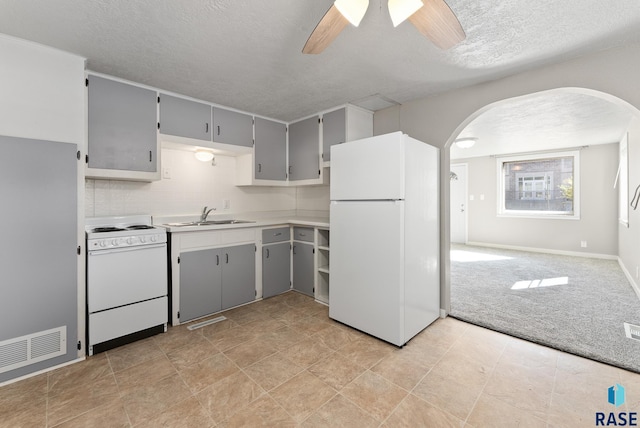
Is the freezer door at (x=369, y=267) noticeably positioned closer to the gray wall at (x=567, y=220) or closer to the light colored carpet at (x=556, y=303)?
the light colored carpet at (x=556, y=303)

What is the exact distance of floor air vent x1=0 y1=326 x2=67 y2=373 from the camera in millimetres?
1817

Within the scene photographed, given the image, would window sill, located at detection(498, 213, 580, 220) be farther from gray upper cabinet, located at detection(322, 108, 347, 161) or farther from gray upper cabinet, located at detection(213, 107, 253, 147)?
gray upper cabinet, located at detection(213, 107, 253, 147)

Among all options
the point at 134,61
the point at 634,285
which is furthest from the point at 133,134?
the point at 634,285

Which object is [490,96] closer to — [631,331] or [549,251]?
[631,331]

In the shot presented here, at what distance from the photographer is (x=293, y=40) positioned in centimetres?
191

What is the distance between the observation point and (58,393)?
5.73ft

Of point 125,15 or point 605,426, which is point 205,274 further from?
point 605,426

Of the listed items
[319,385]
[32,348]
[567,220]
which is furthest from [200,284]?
[567,220]

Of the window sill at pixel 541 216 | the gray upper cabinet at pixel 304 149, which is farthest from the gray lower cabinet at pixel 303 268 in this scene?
the window sill at pixel 541 216

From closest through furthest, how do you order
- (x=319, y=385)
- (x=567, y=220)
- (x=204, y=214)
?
1. (x=319, y=385)
2. (x=204, y=214)
3. (x=567, y=220)

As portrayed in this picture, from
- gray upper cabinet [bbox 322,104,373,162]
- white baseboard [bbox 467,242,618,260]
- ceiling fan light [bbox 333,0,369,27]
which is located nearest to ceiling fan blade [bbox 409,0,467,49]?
ceiling fan light [bbox 333,0,369,27]

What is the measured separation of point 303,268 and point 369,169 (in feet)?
5.39

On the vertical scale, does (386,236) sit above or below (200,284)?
above

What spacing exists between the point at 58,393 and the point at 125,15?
7.67ft
